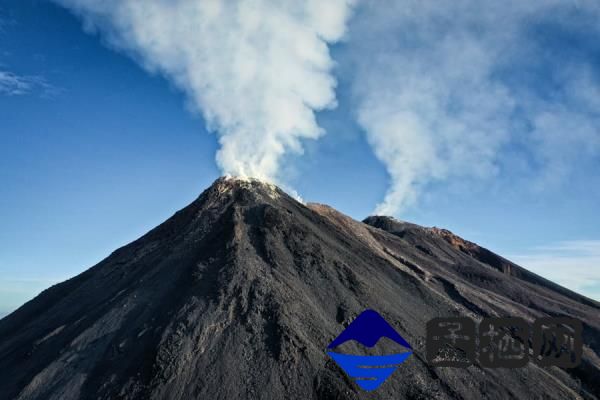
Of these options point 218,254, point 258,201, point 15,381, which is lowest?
point 15,381

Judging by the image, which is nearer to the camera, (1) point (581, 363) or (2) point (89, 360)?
(2) point (89, 360)

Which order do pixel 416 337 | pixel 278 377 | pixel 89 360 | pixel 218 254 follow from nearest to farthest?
pixel 278 377 < pixel 89 360 < pixel 416 337 < pixel 218 254

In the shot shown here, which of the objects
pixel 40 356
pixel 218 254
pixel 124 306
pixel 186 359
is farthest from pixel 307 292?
pixel 40 356

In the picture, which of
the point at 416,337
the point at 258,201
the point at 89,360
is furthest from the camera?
the point at 258,201

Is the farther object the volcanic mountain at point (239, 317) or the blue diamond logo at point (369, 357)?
the blue diamond logo at point (369, 357)

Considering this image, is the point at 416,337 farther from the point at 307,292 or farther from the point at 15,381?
the point at 15,381

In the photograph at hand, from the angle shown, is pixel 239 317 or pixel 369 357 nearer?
pixel 369 357

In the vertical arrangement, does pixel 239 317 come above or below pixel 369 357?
above

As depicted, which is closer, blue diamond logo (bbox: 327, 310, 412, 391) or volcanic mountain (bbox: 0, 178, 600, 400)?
volcanic mountain (bbox: 0, 178, 600, 400)
